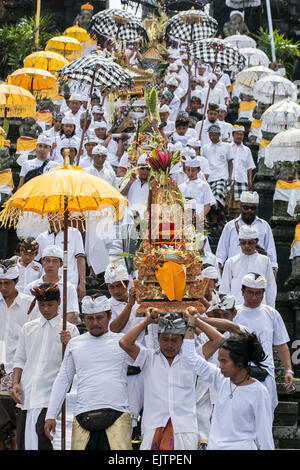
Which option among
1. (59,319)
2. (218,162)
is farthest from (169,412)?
(218,162)

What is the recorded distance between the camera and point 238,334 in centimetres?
740

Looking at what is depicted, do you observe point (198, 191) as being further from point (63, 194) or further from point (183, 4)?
point (183, 4)

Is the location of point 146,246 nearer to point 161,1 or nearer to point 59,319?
point 59,319

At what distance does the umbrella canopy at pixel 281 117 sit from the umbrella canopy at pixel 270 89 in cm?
Answer: 239

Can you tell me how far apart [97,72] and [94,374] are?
8.52 m

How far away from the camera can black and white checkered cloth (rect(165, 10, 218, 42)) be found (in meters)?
22.7

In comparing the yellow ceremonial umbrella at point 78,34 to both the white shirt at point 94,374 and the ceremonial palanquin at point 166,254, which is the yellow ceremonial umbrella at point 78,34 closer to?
the ceremonial palanquin at point 166,254

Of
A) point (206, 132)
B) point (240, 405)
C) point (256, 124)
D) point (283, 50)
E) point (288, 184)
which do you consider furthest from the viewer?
point (283, 50)

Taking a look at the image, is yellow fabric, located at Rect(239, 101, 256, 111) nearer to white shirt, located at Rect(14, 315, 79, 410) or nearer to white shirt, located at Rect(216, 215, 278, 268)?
white shirt, located at Rect(216, 215, 278, 268)

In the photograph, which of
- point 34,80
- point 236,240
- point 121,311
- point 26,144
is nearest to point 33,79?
point 34,80

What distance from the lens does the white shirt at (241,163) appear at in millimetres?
15805

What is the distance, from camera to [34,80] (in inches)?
795
